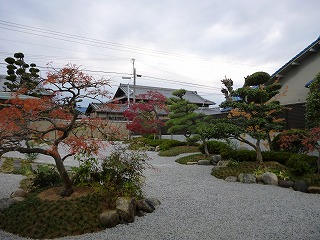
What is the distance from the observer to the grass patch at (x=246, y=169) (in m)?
7.86

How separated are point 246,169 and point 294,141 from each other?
2329mm

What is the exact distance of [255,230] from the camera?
13.1 ft

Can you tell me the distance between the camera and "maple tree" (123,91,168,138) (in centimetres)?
1880

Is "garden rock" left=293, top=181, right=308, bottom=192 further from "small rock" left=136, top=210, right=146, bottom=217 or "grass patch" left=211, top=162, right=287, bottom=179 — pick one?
"small rock" left=136, top=210, right=146, bottom=217

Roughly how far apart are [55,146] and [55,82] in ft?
3.83

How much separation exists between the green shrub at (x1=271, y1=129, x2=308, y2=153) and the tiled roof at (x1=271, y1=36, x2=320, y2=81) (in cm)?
481

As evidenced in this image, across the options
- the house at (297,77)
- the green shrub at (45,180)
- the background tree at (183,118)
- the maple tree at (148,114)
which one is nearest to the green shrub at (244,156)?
the house at (297,77)

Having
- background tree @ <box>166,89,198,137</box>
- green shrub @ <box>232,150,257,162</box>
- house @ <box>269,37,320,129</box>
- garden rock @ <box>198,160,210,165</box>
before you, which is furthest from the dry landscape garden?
background tree @ <box>166,89,198,137</box>

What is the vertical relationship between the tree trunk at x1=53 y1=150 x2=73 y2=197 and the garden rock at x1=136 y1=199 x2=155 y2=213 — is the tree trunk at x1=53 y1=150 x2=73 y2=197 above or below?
above

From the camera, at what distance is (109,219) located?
4.15 meters

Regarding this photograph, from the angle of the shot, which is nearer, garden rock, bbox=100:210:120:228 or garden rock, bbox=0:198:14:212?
garden rock, bbox=100:210:120:228

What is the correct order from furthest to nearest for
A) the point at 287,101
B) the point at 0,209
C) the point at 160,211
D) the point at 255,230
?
the point at 287,101 < the point at 160,211 < the point at 0,209 < the point at 255,230

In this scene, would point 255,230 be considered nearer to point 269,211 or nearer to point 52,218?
point 269,211

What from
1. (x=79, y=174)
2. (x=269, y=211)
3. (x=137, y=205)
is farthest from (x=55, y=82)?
(x=269, y=211)
